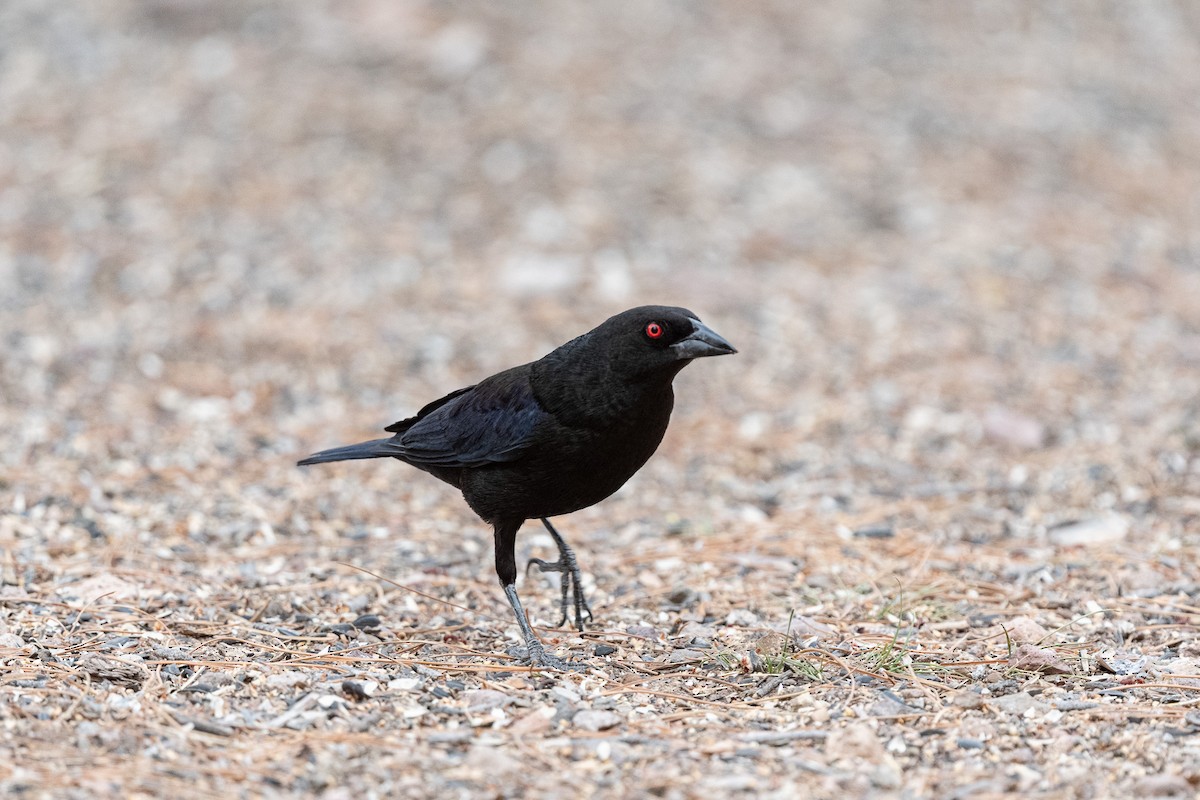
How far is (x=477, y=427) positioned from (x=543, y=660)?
837mm

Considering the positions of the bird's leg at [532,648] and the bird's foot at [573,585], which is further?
the bird's foot at [573,585]

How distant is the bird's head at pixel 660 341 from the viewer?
13.3 feet

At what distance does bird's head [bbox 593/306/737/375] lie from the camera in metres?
4.05

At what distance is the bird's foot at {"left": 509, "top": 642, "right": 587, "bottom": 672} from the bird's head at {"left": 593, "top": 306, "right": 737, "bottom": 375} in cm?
90

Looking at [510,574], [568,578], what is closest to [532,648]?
[510,574]

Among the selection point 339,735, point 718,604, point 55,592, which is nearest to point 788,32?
point 718,604

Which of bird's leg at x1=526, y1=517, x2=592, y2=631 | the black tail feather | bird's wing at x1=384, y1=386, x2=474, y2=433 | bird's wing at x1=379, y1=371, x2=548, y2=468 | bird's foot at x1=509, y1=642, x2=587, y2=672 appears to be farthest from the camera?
bird's wing at x1=384, y1=386, x2=474, y2=433

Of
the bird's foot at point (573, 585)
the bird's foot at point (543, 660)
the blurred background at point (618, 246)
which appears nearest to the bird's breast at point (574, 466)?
the bird's foot at point (573, 585)

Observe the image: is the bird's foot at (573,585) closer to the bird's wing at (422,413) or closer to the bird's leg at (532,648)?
the bird's leg at (532,648)

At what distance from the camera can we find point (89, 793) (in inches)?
116

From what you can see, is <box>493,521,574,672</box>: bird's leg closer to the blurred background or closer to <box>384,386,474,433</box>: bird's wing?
<box>384,386,474,433</box>: bird's wing

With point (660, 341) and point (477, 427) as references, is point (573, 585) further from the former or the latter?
A: point (660, 341)

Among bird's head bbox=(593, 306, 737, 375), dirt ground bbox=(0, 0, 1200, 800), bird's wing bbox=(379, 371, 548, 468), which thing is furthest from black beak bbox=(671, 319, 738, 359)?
dirt ground bbox=(0, 0, 1200, 800)

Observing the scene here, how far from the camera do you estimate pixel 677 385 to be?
24.6 ft
